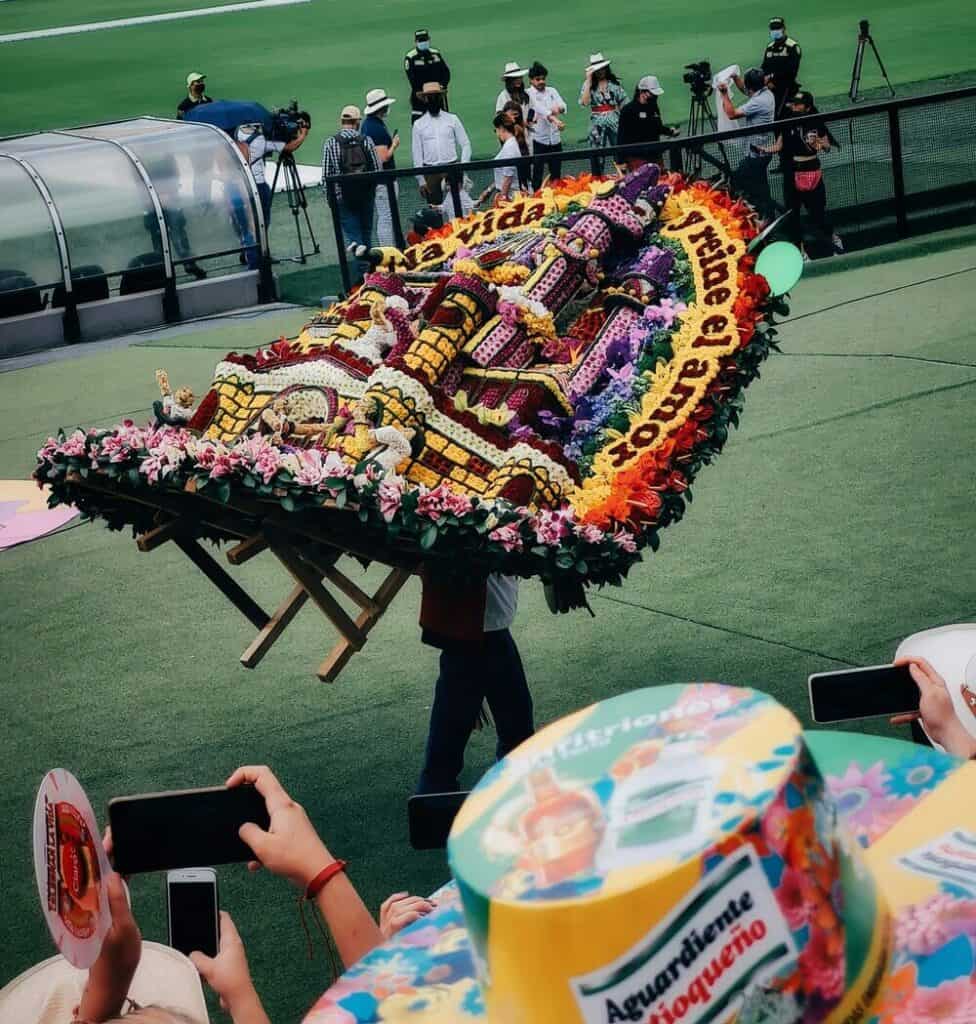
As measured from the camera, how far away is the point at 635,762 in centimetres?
156

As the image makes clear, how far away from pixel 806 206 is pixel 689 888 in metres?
13.2

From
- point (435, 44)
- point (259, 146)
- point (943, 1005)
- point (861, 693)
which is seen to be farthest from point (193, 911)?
point (435, 44)

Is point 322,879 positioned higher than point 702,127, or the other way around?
point 702,127

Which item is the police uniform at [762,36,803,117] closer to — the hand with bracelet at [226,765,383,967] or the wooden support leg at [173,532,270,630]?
the wooden support leg at [173,532,270,630]

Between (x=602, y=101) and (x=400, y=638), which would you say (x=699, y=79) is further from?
(x=400, y=638)

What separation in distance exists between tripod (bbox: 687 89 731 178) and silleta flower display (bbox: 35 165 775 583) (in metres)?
7.28

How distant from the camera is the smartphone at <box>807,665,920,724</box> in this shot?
2537 millimetres

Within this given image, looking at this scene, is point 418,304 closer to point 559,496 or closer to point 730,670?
point 559,496

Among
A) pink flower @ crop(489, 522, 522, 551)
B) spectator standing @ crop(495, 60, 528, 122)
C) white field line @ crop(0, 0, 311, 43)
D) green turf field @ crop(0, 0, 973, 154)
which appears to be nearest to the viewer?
pink flower @ crop(489, 522, 522, 551)

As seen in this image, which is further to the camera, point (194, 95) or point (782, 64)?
point (194, 95)

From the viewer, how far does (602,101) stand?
18.7 metres

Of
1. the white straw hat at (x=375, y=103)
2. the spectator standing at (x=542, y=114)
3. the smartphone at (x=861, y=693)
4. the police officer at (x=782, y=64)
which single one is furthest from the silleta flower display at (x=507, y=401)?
the spectator standing at (x=542, y=114)

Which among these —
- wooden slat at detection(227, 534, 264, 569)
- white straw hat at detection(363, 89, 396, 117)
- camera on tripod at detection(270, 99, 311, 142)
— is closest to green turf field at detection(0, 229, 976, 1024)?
wooden slat at detection(227, 534, 264, 569)

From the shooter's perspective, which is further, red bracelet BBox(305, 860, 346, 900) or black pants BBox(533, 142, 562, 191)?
black pants BBox(533, 142, 562, 191)
